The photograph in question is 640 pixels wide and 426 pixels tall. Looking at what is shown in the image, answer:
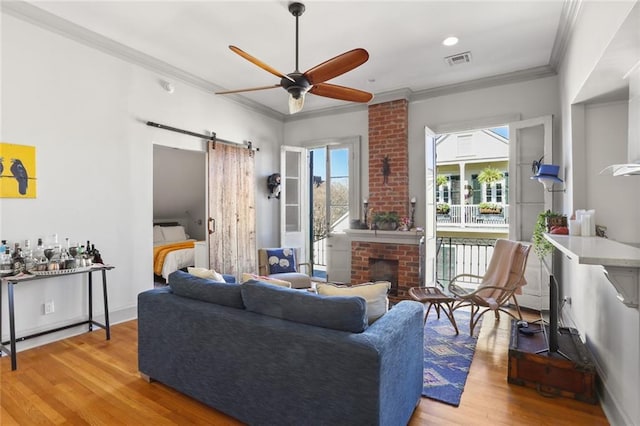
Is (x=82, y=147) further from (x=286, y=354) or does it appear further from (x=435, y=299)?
(x=435, y=299)

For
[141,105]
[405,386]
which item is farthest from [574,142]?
[141,105]

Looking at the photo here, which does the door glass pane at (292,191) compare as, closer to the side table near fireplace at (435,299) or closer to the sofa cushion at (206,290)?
the side table near fireplace at (435,299)

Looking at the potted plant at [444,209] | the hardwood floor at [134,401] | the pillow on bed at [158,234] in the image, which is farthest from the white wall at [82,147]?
the potted plant at [444,209]

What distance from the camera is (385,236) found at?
195 inches

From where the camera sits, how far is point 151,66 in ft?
13.2

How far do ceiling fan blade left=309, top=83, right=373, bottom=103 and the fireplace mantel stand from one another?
91.3 inches

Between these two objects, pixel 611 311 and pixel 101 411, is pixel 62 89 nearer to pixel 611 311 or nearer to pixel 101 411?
pixel 101 411

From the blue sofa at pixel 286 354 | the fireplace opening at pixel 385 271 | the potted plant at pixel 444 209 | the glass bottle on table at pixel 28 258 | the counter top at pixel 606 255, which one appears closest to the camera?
the counter top at pixel 606 255

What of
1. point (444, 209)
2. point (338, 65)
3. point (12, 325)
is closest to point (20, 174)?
point (12, 325)

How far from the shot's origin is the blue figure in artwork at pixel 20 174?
2926mm

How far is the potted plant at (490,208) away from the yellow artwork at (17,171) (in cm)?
1003

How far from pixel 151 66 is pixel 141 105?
1.67 feet

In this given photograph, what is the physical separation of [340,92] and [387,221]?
8.10ft

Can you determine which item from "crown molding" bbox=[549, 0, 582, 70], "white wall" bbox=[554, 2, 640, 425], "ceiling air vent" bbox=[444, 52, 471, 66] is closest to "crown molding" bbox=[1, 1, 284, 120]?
"ceiling air vent" bbox=[444, 52, 471, 66]
